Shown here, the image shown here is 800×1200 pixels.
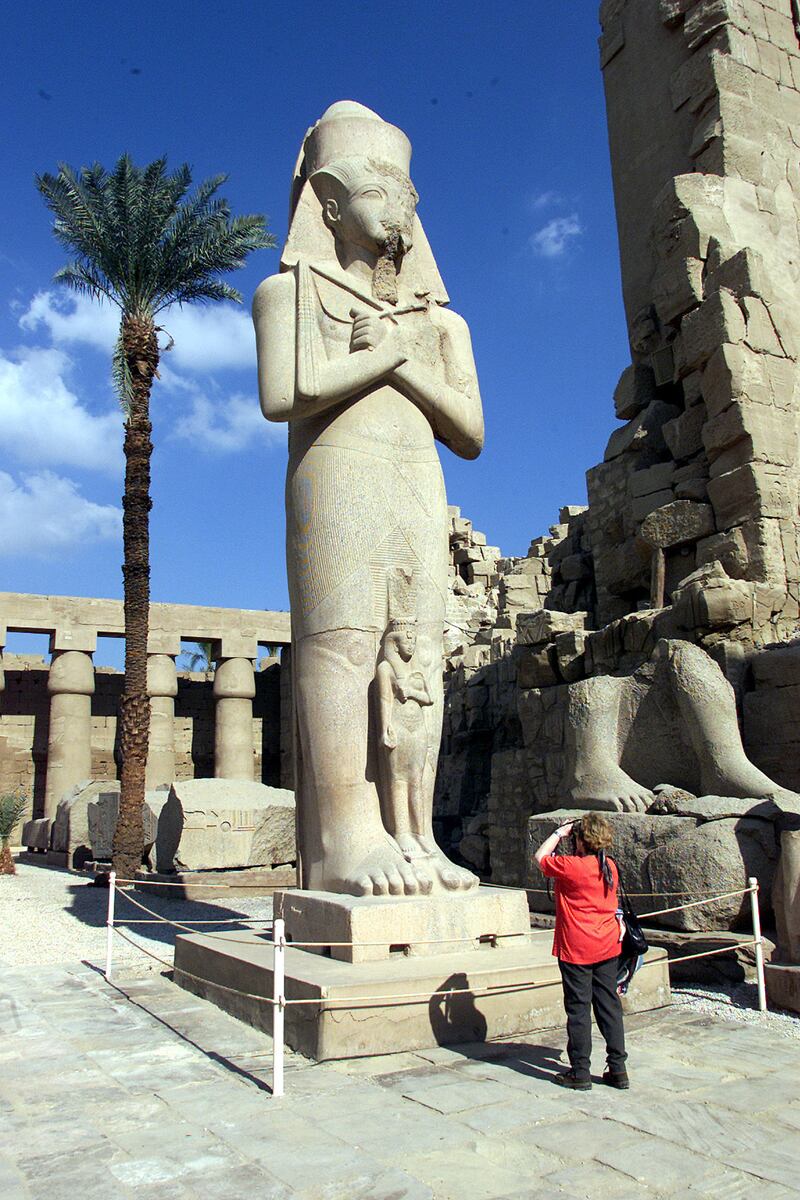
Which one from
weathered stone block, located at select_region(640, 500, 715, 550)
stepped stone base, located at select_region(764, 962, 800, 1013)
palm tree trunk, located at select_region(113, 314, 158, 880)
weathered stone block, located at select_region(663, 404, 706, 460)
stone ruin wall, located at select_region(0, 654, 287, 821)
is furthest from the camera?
stone ruin wall, located at select_region(0, 654, 287, 821)

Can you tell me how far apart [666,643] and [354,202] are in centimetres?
284

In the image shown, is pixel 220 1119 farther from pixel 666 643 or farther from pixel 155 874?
pixel 155 874

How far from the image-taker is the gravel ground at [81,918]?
19.0ft

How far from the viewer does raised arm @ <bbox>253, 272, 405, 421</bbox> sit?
4305mm

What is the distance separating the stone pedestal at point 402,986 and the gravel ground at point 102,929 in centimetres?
28

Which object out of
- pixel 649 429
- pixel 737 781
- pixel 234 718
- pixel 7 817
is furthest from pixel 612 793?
pixel 234 718

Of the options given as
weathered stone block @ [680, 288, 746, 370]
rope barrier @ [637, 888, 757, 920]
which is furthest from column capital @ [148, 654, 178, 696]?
rope barrier @ [637, 888, 757, 920]

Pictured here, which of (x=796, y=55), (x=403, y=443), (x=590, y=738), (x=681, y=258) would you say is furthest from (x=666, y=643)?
(x=796, y=55)

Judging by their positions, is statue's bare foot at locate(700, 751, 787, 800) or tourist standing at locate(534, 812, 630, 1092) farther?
statue's bare foot at locate(700, 751, 787, 800)

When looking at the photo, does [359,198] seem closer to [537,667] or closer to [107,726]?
[537,667]

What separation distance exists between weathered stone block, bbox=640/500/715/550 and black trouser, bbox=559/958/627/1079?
15.0 feet

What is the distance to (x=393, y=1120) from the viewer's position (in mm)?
2576

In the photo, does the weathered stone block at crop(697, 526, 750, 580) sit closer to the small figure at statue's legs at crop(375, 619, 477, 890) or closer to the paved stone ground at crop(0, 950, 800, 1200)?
Result: the small figure at statue's legs at crop(375, 619, 477, 890)

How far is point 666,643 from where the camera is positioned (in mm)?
5520
